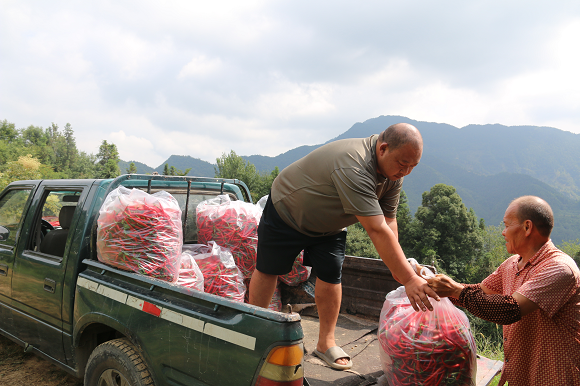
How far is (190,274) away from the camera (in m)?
2.61

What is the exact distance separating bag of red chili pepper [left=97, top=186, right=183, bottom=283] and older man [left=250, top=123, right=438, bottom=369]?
62cm

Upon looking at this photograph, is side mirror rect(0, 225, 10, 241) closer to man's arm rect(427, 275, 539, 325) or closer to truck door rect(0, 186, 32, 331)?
truck door rect(0, 186, 32, 331)

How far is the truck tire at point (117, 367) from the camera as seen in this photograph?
1.90 meters

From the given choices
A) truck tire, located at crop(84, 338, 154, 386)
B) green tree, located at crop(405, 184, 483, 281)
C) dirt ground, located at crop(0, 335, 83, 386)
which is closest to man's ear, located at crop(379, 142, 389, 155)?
truck tire, located at crop(84, 338, 154, 386)

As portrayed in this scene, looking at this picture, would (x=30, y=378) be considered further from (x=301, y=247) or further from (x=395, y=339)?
(x=395, y=339)

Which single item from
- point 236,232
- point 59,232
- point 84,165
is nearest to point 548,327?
point 236,232

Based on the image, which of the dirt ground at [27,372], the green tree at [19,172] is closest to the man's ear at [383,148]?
the dirt ground at [27,372]

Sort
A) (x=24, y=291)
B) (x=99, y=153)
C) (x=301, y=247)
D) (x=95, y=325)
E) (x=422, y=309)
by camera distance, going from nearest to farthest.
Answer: (x=422, y=309)
(x=95, y=325)
(x=301, y=247)
(x=24, y=291)
(x=99, y=153)

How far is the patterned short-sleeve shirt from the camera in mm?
1731

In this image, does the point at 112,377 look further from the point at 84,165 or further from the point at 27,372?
the point at 84,165

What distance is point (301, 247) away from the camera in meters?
2.60

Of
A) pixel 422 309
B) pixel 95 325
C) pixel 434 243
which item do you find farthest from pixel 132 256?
pixel 434 243

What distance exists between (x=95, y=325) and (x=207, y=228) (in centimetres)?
115

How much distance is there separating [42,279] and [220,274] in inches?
49.6
